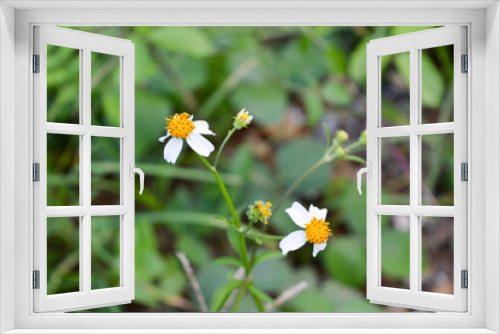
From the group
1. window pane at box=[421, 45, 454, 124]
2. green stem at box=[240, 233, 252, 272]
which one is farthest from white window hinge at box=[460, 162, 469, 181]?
green stem at box=[240, 233, 252, 272]

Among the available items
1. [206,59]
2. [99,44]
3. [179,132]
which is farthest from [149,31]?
[179,132]

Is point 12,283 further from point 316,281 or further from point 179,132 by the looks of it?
point 316,281

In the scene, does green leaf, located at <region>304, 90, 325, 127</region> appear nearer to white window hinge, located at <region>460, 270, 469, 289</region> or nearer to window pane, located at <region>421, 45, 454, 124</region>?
window pane, located at <region>421, 45, 454, 124</region>

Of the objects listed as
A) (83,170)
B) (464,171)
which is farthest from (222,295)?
(464,171)

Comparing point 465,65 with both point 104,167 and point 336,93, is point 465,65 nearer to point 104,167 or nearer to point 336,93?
point 336,93

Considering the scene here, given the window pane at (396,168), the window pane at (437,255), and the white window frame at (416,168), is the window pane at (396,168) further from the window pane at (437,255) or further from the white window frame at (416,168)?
the white window frame at (416,168)

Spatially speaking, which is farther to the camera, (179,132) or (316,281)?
(316,281)
